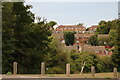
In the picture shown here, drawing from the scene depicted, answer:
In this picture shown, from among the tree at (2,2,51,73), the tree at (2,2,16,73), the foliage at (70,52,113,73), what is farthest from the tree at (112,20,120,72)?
the tree at (2,2,16,73)

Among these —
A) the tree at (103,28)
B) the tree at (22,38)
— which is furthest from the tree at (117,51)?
the tree at (103,28)

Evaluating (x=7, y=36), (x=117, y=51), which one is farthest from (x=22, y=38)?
(x=117, y=51)

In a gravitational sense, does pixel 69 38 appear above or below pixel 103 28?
below

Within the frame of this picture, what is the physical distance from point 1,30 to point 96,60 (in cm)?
1637

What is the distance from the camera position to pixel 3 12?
15.3 metres

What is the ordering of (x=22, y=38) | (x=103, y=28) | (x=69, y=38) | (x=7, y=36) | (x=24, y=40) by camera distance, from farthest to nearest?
1. (x=69, y=38)
2. (x=103, y=28)
3. (x=22, y=38)
4. (x=24, y=40)
5. (x=7, y=36)

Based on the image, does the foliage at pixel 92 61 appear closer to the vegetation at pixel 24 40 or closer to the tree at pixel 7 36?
the vegetation at pixel 24 40

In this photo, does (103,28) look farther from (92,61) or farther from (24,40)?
(24,40)

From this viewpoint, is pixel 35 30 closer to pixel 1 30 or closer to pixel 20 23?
pixel 20 23

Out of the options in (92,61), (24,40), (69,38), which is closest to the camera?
(24,40)

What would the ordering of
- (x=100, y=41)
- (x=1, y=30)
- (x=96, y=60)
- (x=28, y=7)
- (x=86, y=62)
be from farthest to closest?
(x=100, y=41), (x=96, y=60), (x=86, y=62), (x=28, y=7), (x=1, y=30)

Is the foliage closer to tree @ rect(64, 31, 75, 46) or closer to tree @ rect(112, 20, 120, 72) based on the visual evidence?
tree @ rect(112, 20, 120, 72)

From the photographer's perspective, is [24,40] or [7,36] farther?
[24,40]

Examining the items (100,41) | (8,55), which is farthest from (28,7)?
(100,41)
